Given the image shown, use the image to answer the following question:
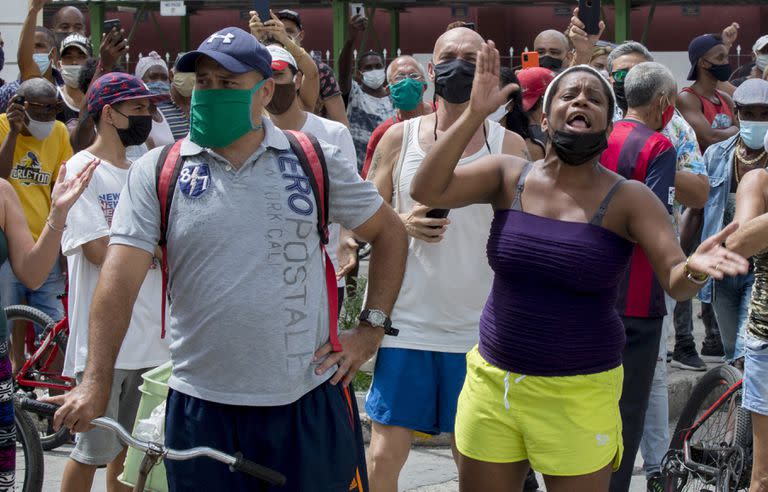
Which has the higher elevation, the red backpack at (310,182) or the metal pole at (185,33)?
the red backpack at (310,182)

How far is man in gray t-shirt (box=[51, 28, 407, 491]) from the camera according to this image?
3566mm

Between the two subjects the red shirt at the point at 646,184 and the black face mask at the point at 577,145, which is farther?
the red shirt at the point at 646,184

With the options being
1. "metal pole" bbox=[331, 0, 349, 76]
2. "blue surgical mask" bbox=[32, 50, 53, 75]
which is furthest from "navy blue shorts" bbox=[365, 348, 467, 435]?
"metal pole" bbox=[331, 0, 349, 76]

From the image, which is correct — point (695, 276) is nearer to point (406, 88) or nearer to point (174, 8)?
point (406, 88)

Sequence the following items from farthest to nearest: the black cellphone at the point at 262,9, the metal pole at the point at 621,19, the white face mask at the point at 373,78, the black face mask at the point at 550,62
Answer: the metal pole at the point at 621,19 → the white face mask at the point at 373,78 → the black face mask at the point at 550,62 → the black cellphone at the point at 262,9

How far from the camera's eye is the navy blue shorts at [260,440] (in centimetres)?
362

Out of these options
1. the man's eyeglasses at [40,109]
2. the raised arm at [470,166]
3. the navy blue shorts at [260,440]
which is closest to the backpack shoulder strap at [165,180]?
the navy blue shorts at [260,440]

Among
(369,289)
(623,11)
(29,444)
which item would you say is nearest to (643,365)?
(369,289)

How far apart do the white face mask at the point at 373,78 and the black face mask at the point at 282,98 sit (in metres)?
4.83

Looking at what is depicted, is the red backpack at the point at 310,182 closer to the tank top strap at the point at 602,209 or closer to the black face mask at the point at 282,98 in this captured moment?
the tank top strap at the point at 602,209

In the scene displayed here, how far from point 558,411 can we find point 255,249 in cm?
122

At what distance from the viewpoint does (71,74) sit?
912 cm

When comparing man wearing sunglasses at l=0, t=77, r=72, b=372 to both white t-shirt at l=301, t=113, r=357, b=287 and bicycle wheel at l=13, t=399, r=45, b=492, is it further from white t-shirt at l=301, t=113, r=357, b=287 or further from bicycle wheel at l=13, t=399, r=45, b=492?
white t-shirt at l=301, t=113, r=357, b=287

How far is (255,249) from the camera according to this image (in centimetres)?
357
